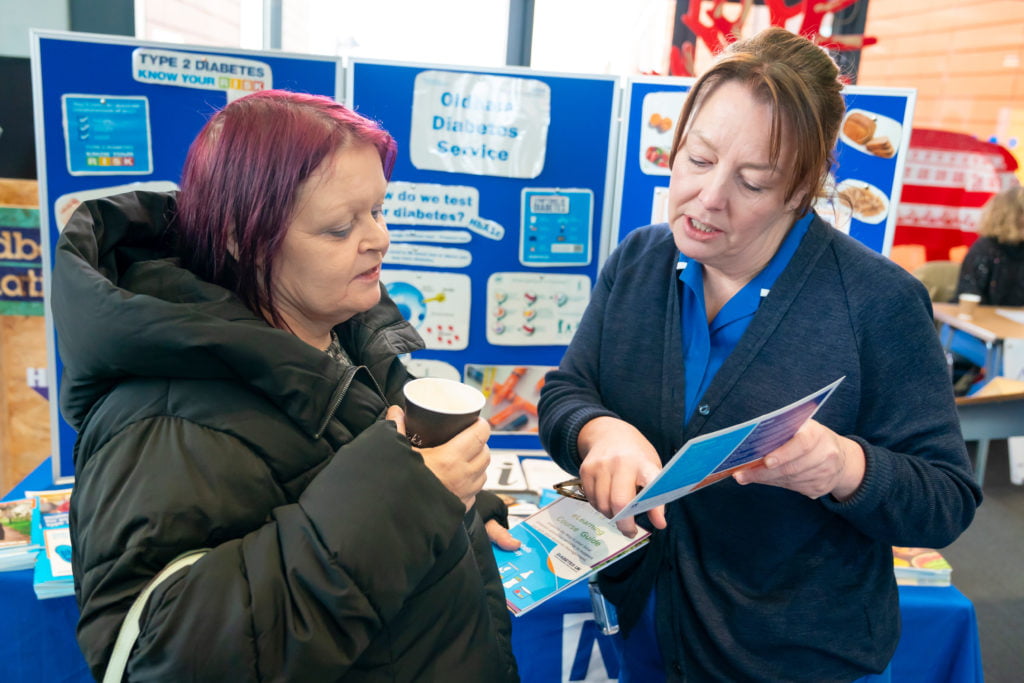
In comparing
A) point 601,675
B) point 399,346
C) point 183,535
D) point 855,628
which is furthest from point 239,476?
point 601,675

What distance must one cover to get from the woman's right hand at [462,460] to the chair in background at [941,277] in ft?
16.9

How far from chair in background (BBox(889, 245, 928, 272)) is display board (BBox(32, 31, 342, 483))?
472 cm

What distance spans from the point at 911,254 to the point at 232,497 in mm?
5672

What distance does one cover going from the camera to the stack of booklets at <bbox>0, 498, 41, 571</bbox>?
1608 millimetres

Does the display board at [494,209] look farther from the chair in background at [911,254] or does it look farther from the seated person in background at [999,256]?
the chair in background at [911,254]

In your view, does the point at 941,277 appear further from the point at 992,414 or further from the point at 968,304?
→ the point at 992,414

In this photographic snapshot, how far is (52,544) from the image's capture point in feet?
5.40

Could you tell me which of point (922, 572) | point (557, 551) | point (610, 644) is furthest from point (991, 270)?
point (557, 551)

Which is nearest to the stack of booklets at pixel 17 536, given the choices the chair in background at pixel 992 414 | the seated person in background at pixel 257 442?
the seated person in background at pixel 257 442

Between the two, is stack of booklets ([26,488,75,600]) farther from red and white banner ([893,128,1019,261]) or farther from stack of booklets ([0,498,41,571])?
red and white banner ([893,128,1019,261])

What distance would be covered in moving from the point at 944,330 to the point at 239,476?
206 inches

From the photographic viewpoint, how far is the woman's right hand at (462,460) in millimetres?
934

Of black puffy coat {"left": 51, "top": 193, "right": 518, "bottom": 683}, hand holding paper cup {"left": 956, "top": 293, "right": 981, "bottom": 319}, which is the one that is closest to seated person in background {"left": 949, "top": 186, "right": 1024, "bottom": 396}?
hand holding paper cup {"left": 956, "top": 293, "right": 981, "bottom": 319}

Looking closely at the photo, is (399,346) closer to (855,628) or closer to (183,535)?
(183,535)
